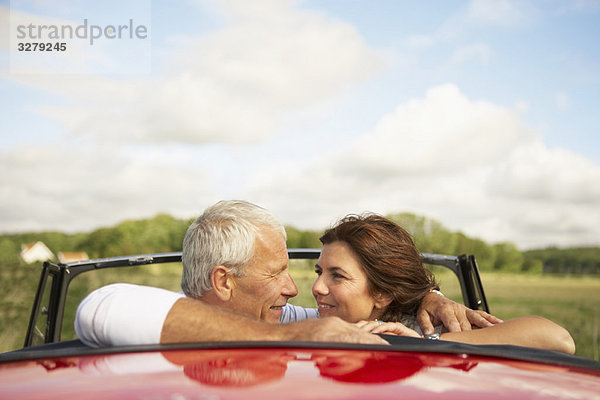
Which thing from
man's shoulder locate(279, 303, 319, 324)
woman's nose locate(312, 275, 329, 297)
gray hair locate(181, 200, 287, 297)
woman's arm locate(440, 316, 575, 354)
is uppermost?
gray hair locate(181, 200, 287, 297)

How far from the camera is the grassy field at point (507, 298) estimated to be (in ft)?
39.1

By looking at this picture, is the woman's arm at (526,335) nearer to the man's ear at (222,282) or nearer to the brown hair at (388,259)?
the brown hair at (388,259)

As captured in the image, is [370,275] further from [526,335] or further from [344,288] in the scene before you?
[526,335]

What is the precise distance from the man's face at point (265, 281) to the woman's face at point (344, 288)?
0.19 m

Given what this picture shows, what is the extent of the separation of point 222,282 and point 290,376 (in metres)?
1.78

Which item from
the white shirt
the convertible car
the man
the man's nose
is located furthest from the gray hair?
the convertible car

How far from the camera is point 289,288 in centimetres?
317

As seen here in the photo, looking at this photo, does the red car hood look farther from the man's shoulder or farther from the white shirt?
the man's shoulder

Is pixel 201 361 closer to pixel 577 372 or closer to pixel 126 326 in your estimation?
pixel 126 326

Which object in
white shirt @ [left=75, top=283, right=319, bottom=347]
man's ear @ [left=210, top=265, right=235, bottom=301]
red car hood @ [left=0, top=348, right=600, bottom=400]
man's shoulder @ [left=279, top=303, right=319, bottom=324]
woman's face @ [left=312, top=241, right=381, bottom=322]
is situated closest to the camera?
red car hood @ [left=0, top=348, right=600, bottom=400]

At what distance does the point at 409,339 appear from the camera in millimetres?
1960

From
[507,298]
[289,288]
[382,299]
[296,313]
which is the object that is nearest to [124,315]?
[289,288]

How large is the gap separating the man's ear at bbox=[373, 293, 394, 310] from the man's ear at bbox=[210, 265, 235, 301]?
78 centimetres

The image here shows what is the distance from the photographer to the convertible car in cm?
117
